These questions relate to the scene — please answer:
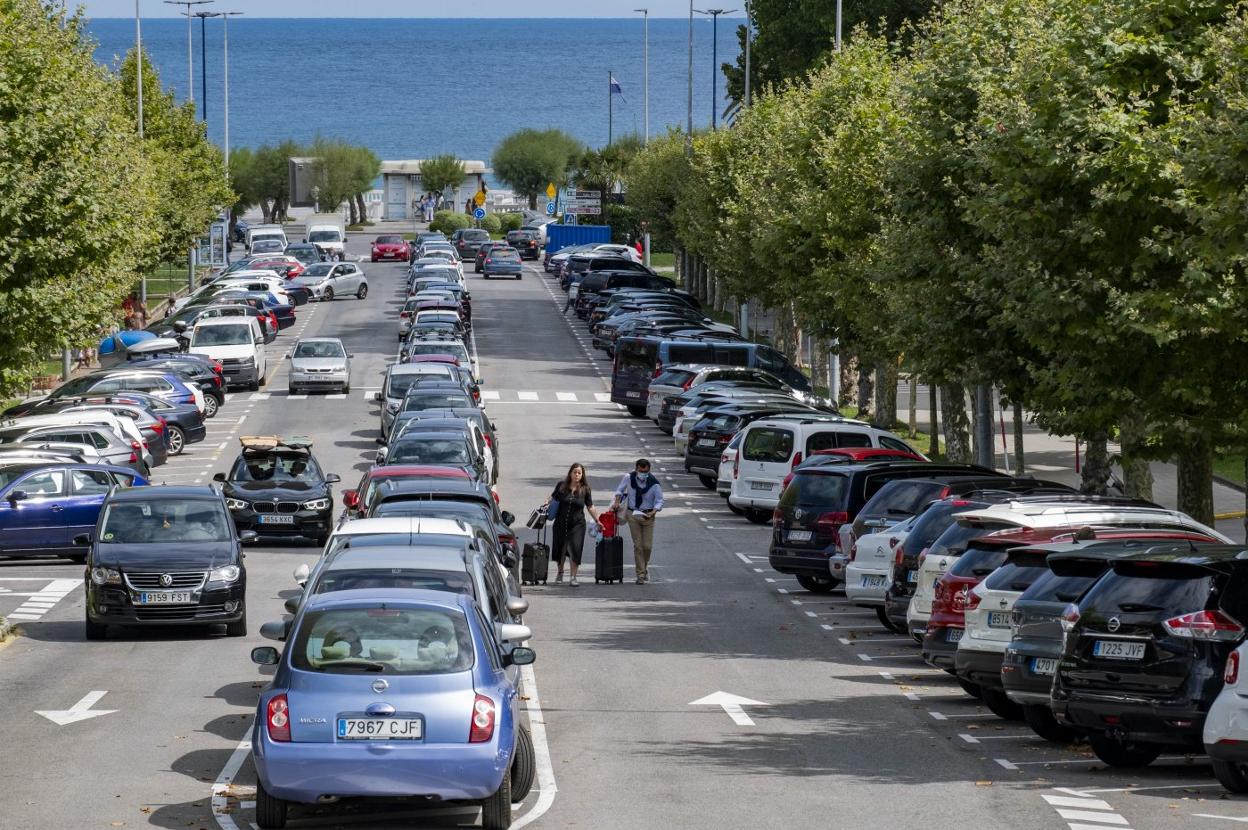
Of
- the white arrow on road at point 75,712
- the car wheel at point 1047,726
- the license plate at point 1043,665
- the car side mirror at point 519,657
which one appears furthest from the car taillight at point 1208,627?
the white arrow on road at point 75,712

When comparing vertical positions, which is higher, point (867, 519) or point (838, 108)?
point (838, 108)

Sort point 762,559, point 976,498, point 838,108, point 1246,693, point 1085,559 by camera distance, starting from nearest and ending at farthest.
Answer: point 1246,693, point 1085,559, point 976,498, point 762,559, point 838,108

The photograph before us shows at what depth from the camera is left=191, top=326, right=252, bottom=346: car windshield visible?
55.7m

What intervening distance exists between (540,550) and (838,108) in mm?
23657

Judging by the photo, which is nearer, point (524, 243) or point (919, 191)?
point (919, 191)

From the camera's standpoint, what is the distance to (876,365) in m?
48.2

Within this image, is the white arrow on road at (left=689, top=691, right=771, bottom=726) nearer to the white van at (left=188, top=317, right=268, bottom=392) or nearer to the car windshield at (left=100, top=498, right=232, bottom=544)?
the car windshield at (left=100, top=498, right=232, bottom=544)

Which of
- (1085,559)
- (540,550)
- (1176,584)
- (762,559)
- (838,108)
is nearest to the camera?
(1176,584)

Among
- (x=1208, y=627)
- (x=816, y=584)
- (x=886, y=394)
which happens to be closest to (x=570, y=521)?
(x=816, y=584)

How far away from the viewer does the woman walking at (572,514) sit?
27.3 meters

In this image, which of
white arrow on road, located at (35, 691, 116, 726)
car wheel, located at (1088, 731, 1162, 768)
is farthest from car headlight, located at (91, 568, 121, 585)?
car wheel, located at (1088, 731, 1162, 768)

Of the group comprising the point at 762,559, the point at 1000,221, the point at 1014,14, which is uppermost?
the point at 1014,14

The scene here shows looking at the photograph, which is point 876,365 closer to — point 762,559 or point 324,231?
point 762,559

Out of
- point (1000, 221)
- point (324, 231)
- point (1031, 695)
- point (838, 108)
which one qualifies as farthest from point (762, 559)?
point (324, 231)
